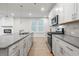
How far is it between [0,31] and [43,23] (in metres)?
4.74

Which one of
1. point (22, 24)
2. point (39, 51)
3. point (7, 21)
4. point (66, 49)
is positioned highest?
point (7, 21)

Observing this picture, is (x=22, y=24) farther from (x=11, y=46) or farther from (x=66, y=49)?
(x=11, y=46)

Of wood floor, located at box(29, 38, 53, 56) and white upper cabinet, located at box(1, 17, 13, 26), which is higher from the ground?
white upper cabinet, located at box(1, 17, 13, 26)

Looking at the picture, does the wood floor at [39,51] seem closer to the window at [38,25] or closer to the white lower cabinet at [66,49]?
the white lower cabinet at [66,49]

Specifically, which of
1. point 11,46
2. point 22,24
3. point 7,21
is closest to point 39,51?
point 11,46

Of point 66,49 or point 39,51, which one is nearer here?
point 66,49

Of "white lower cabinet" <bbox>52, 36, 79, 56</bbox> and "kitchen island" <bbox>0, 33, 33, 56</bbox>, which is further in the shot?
"white lower cabinet" <bbox>52, 36, 79, 56</bbox>

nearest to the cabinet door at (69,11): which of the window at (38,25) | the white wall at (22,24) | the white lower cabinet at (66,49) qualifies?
the white lower cabinet at (66,49)

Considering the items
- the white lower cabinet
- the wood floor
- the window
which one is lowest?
the wood floor

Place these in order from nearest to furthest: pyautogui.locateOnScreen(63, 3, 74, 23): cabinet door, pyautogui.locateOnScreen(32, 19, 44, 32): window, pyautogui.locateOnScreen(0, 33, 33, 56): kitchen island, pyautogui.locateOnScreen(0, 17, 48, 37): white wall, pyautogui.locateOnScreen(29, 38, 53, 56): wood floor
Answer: pyautogui.locateOnScreen(0, 33, 33, 56): kitchen island
pyautogui.locateOnScreen(63, 3, 74, 23): cabinet door
pyautogui.locateOnScreen(29, 38, 53, 56): wood floor
pyautogui.locateOnScreen(0, 17, 48, 37): white wall
pyautogui.locateOnScreen(32, 19, 44, 32): window

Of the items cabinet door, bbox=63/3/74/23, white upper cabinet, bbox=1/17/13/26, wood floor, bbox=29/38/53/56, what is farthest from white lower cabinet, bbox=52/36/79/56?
white upper cabinet, bbox=1/17/13/26

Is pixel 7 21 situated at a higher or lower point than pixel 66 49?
higher

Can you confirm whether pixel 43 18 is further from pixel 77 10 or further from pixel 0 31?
pixel 77 10

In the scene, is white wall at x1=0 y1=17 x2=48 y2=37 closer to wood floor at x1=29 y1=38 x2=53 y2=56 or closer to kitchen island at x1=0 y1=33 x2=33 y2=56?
wood floor at x1=29 y1=38 x2=53 y2=56
